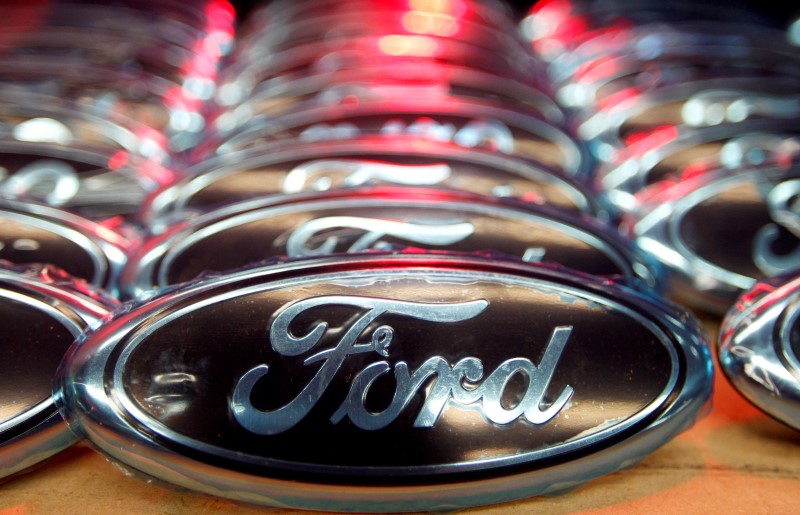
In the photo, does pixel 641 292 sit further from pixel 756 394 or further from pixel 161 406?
pixel 161 406

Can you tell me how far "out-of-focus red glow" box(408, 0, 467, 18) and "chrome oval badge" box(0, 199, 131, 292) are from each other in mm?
1192

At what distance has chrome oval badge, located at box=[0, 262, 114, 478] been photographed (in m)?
0.55

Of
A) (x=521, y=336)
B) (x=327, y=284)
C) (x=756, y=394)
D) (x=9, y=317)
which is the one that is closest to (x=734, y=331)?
(x=756, y=394)

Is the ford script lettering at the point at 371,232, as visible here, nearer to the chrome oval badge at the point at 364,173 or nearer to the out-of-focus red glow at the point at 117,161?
the chrome oval badge at the point at 364,173

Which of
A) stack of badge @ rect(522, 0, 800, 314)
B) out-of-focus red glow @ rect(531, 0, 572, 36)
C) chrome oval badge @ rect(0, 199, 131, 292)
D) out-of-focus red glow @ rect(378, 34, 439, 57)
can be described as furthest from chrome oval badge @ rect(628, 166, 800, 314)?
out-of-focus red glow @ rect(531, 0, 572, 36)

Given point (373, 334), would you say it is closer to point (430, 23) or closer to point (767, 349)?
point (767, 349)

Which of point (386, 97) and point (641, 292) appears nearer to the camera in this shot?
point (641, 292)

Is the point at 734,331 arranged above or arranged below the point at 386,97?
below

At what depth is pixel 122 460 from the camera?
51cm

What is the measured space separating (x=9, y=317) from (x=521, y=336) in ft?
1.20

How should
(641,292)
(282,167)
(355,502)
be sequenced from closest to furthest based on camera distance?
(355,502), (641,292), (282,167)

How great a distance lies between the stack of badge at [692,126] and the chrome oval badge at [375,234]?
0.12m

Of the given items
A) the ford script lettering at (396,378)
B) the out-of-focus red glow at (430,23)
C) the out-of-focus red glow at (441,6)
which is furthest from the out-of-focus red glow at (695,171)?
the out-of-focus red glow at (441,6)

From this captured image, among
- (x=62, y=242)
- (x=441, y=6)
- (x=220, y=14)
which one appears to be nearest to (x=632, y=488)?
(x=62, y=242)
